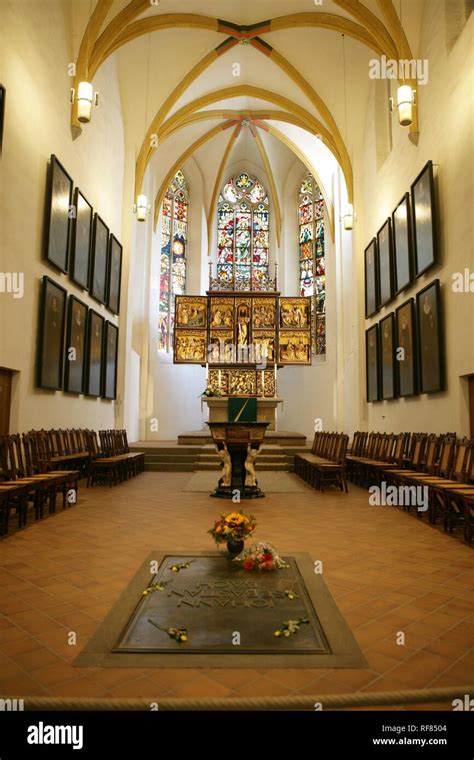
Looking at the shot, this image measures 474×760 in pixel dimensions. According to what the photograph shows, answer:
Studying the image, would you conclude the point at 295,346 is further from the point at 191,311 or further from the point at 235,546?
the point at 235,546

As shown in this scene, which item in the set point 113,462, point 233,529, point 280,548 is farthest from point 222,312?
point 233,529

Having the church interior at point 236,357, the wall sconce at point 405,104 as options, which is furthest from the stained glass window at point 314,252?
the wall sconce at point 405,104

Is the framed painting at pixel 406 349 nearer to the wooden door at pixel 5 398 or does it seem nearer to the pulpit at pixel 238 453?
the pulpit at pixel 238 453

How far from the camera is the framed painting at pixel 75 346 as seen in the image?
10375mm

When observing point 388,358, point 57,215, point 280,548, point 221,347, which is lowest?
point 280,548

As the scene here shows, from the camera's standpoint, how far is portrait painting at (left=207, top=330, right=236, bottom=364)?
17.1 m

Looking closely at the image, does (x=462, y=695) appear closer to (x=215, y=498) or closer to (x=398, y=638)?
(x=398, y=638)

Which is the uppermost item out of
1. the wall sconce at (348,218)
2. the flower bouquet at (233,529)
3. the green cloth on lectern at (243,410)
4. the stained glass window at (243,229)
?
the stained glass window at (243,229)

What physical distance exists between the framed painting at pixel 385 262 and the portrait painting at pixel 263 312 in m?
5.37

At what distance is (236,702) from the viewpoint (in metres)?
1.94

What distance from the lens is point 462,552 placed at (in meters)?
4.95

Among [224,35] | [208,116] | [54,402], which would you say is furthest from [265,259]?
[54,402]

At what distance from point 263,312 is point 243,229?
7887mm

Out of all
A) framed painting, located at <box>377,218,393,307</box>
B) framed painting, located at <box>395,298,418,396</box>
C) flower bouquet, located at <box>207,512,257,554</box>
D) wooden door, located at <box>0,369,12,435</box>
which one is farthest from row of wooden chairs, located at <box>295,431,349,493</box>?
wooden door, located at <box>0,369,12,435</box>
